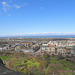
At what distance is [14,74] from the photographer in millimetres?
953

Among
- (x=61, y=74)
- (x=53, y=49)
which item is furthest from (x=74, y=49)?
(x=61, y=74)

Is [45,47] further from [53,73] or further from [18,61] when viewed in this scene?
[53,73]

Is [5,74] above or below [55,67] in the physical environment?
above

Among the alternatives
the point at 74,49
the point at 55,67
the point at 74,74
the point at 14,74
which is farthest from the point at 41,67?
the point at 74,49

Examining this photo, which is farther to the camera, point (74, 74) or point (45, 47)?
point (45, 47)

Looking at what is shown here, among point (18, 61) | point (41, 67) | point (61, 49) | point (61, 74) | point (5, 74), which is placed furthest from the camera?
point (61, 49)

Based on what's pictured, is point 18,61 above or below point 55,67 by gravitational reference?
below

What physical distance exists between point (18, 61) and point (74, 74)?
526 centimetres

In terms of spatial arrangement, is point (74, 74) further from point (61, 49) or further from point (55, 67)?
point (61, 49)

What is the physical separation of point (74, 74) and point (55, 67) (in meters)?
1.02

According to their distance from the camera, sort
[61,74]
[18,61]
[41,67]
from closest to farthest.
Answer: [61,74]
[41,67]
[18,61]

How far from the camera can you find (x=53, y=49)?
14.6 metres

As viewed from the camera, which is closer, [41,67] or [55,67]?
[55,67]

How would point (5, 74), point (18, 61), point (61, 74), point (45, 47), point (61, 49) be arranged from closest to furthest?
1. point (5, 74)
2. point (61, 74)
3. point (18, 61)
4. point (61, 49)
5. point (45, 47)
